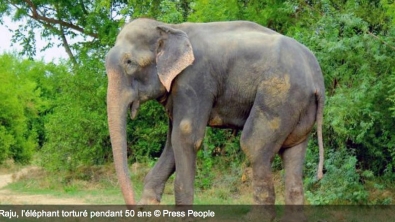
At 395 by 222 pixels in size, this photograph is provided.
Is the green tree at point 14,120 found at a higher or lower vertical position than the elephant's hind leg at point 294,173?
lower

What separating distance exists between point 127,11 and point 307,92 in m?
10.4

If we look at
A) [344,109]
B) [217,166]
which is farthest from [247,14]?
[344,109]

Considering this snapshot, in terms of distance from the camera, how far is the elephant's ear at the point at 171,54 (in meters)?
9.12

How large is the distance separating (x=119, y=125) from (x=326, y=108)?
4.43 metres

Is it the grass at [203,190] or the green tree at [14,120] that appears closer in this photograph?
the grass at [203,190]

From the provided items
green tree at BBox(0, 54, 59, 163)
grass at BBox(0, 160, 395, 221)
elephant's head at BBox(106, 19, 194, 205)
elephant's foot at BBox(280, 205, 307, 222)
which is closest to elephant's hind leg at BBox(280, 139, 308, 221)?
elephant's foot at BBox(280, 205, 307, 222)

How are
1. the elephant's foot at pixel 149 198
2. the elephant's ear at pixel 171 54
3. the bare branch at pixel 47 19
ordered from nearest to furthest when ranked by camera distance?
the elephant's ear at pixel 171 54 < the elephant's foot at pixel 149 198 < the bare branch at pixel 47 19

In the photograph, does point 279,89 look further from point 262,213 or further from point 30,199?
point 30,199

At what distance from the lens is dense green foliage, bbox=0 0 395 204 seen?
11938 millimetres

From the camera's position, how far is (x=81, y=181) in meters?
16.1

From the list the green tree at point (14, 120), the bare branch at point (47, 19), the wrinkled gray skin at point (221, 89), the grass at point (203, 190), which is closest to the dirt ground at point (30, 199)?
the grass at point (203, 190)

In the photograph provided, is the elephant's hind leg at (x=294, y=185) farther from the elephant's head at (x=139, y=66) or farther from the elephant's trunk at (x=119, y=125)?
the elephant's trunk at (x=119, y=125)

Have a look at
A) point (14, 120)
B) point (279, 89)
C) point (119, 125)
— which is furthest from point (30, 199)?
point (14, 120)

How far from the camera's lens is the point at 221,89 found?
372 inches
